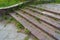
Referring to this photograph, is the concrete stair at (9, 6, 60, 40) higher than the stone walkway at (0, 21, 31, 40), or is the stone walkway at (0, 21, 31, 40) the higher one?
the concrete stair at (9, 6, 60, 40)

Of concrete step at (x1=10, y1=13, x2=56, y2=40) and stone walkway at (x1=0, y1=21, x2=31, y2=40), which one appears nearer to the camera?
concrete step at (x1=10, y1=13, x2=56, y2=40)

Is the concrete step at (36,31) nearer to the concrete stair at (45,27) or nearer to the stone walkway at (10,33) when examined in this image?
the concrete stair at (45,27)

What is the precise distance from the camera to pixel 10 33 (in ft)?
19.6

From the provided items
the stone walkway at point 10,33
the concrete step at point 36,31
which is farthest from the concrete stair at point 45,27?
the stone walkway at point 10,33

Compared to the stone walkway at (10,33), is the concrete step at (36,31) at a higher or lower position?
higher

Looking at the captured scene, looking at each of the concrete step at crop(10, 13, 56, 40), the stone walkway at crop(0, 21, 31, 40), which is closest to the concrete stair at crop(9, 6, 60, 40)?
the concrete step at crop(10, 13, 56, 40)

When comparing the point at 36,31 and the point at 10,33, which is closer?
the point at 36,31

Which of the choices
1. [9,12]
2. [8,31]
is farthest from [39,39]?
[9,12]

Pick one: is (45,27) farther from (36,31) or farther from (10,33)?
(10,33)

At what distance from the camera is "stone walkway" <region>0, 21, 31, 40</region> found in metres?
5.49

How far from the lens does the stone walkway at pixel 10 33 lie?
18.0 ft

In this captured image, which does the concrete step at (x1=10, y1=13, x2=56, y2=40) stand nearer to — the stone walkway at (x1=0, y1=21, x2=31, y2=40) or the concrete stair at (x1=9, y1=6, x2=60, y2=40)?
the concrete stair at (x1=9, y1=6, x2=60, y2=40)

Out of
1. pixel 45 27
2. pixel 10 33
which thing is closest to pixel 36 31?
pixel 45 27

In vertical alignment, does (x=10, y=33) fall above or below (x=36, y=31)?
below
